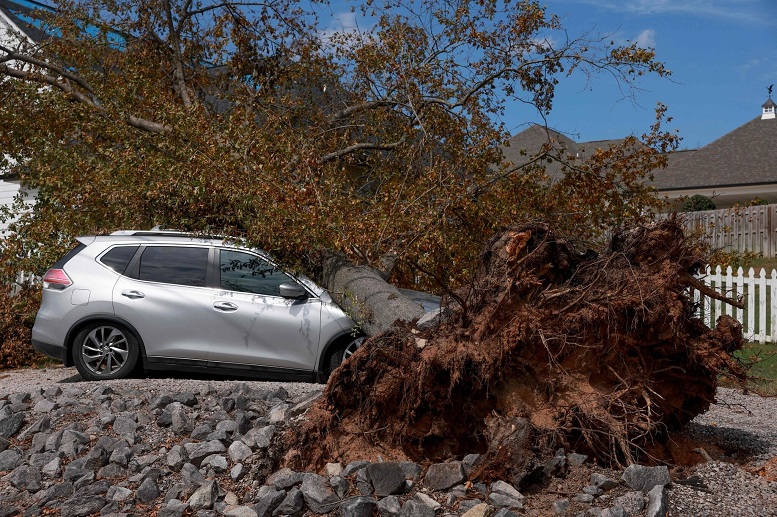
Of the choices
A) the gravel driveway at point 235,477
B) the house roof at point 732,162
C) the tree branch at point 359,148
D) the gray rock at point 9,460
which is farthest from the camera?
the house roof at point 732,162

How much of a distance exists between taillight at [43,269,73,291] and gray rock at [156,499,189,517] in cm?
494

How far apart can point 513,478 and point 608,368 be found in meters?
1.05

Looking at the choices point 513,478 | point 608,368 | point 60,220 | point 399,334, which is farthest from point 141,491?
point 60,220

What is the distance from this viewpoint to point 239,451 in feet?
16.9

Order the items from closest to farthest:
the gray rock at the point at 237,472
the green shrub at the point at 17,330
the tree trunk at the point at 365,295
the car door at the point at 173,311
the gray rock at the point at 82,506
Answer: the gray rock at the point at 82,506
the gray rock at the point at 237,472
the tree trunk at the point at 365,295
the car door at the point at 173,311
the green shrub at the point at 17,330

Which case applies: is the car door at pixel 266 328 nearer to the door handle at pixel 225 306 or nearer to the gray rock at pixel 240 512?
the door handle at pixel 225 306

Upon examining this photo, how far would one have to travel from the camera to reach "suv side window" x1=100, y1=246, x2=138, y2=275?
9.02 metres

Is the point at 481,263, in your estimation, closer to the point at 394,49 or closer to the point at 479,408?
the point at 479,408

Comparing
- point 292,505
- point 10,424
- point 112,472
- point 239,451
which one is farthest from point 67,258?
point 292,505

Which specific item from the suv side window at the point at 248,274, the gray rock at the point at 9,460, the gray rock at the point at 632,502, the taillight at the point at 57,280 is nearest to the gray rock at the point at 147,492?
the gray rock at the point at 9,460

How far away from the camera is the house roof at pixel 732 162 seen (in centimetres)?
2895

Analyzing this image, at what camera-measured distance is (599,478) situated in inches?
176

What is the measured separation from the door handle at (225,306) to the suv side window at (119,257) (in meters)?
1.22

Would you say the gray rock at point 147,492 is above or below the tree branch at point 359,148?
below
